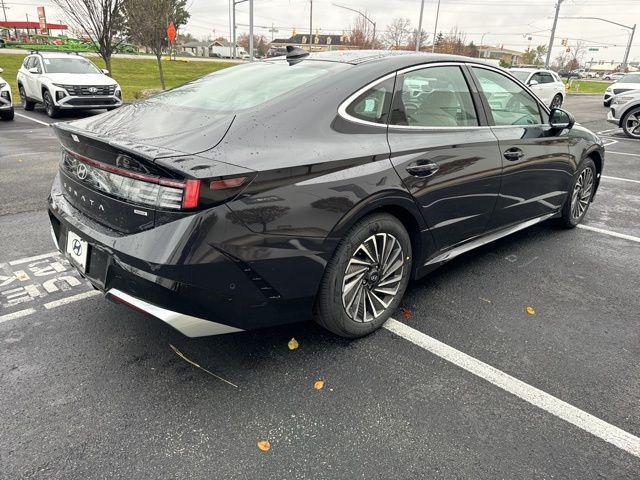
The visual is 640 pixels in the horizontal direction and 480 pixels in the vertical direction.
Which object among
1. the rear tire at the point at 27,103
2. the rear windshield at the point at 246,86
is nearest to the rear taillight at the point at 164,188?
the rear windshield at the point at 246,86

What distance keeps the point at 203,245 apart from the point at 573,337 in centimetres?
240

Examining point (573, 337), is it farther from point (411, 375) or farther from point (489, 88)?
point (489, 88)

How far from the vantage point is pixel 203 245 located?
6.73 ft

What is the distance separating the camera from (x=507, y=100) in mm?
3793

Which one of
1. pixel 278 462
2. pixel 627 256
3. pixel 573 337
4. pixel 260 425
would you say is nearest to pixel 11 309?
pixel 260 425

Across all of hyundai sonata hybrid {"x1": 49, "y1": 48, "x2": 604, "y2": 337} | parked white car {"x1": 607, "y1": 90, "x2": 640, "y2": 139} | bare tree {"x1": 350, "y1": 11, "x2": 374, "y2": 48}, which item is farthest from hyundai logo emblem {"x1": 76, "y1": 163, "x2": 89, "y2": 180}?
bare tree {"x1": 350, "y1": 11, "x2": 374, "y2": 48}

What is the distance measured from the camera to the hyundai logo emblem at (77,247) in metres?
2.50

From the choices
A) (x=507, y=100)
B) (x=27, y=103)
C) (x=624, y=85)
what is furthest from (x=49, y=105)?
(x=624, y=85)

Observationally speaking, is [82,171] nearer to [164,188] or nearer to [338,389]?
[164,188]

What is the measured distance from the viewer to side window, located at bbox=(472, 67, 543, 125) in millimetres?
3523

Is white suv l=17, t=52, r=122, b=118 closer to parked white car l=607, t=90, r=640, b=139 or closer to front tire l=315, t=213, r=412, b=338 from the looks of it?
front tire l=315, t=213, r=412, b=338

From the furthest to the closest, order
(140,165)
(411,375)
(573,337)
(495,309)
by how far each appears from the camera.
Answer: (495,309) < (573,337) < (411,375) < (140,165)

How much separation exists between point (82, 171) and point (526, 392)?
8.55 ft

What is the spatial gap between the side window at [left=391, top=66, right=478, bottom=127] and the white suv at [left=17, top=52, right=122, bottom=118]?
11.7 meters
